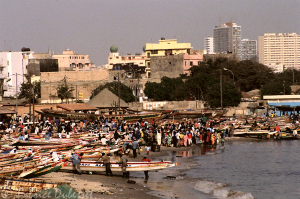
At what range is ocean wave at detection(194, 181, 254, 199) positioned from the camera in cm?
2131

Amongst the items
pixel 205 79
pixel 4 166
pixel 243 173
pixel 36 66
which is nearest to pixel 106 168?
pixel 4 166

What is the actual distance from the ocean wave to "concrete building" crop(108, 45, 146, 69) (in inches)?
5504

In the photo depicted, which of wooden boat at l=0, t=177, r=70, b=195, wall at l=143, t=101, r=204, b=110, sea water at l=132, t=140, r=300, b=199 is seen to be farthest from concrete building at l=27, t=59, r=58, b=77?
wooden boat at l=0, t=177, r=70, b=195

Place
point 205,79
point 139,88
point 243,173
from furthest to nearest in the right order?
1. point 139,88
2. point 205,79
3. point 243,173

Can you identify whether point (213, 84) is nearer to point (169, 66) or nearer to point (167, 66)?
point (169, 66)

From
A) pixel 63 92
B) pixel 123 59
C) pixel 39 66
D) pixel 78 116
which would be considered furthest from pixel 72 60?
pixel 78 116

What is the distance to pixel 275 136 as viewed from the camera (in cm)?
4406

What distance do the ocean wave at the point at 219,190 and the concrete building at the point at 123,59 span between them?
139798 millimetres

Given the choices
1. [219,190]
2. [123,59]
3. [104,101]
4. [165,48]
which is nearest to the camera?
[219,190]

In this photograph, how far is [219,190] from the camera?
74.1 ft

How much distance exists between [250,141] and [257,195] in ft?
70.4

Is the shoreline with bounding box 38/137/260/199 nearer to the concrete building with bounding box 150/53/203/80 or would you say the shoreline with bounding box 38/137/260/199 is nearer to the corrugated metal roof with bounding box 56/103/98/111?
the corrugated metal roof with bounding box 56/103/98/111

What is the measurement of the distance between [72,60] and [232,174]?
140 metres

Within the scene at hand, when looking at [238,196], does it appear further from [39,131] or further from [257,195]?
[39,131]
